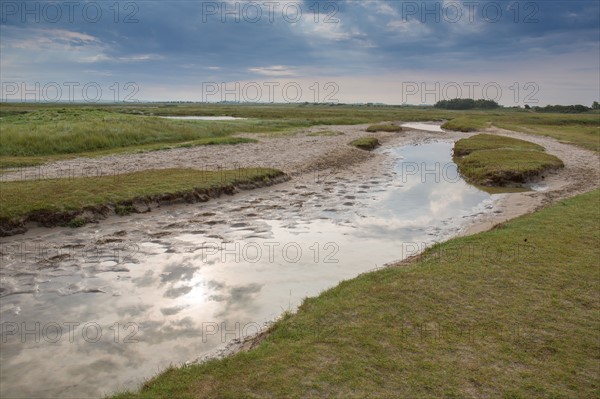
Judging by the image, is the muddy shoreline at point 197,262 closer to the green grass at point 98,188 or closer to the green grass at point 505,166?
the green grass at point 98,188

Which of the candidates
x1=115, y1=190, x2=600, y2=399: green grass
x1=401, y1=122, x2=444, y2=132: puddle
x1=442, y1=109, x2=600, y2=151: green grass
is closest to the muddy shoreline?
x1=115, y1=190, x2=600, y2=399: green grass

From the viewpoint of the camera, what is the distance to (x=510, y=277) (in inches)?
469

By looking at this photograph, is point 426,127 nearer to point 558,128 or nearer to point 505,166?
point 558,128

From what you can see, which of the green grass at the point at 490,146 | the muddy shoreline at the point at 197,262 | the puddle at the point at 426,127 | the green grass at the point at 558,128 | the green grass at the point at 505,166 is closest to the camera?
the muddy shoreline at the point at 197,262

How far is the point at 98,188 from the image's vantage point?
21672 mm

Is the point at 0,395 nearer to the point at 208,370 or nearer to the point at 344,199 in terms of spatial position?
the point at 208,370

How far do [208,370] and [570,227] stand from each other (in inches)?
623

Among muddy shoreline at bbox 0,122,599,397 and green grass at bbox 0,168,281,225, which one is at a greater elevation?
green grass at bbox 0,168,281,225

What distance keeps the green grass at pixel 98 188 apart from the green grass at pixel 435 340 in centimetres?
1385

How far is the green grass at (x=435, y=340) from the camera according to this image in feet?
23.7

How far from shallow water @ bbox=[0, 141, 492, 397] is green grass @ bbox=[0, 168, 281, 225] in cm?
147

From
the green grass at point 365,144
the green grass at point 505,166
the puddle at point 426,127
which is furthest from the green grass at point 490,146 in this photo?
the puddle at point 426,127

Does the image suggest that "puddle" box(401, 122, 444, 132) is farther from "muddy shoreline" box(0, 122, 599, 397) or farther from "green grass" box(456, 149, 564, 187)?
"muddy shoreline" box(0, 122, 599, 397)

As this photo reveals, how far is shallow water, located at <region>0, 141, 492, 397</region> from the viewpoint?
877 centimetres
